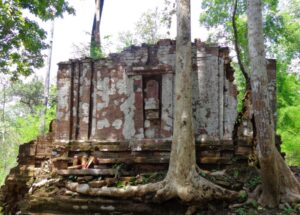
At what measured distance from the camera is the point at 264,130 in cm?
617

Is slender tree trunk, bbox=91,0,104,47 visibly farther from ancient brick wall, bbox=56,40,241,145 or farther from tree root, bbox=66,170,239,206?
tree root, bbox=66,170,239,206

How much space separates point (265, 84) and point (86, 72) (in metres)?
4.76

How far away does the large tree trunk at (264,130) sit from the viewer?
6207 millimetres

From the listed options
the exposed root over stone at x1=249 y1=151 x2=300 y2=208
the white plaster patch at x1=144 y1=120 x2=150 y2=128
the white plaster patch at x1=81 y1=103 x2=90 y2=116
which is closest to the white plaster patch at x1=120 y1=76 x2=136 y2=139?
the white plaster patch at x1=144 y1=120 x2=150 y2=128

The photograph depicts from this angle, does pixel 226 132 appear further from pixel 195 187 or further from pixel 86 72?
pixel 86 72

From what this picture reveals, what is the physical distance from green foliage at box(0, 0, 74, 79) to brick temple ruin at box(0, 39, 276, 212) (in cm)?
117

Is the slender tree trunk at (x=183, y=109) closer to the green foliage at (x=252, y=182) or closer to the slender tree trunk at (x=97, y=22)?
A: the green foliage at (x=252, y=182)

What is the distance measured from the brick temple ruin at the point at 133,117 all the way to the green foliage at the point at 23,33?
3.83 feet

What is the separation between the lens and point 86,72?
30.5 ft

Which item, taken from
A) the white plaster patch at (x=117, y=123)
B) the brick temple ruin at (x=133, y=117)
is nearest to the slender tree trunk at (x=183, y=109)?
the brick temple ruin at (x=133, y=117)

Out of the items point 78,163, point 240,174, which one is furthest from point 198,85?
point 78,163

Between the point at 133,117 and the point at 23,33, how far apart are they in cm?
375

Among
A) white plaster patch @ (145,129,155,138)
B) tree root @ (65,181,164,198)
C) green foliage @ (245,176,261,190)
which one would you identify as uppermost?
white plaster patch @ (145,129,155,138)

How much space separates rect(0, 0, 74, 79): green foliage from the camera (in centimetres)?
→ 902
